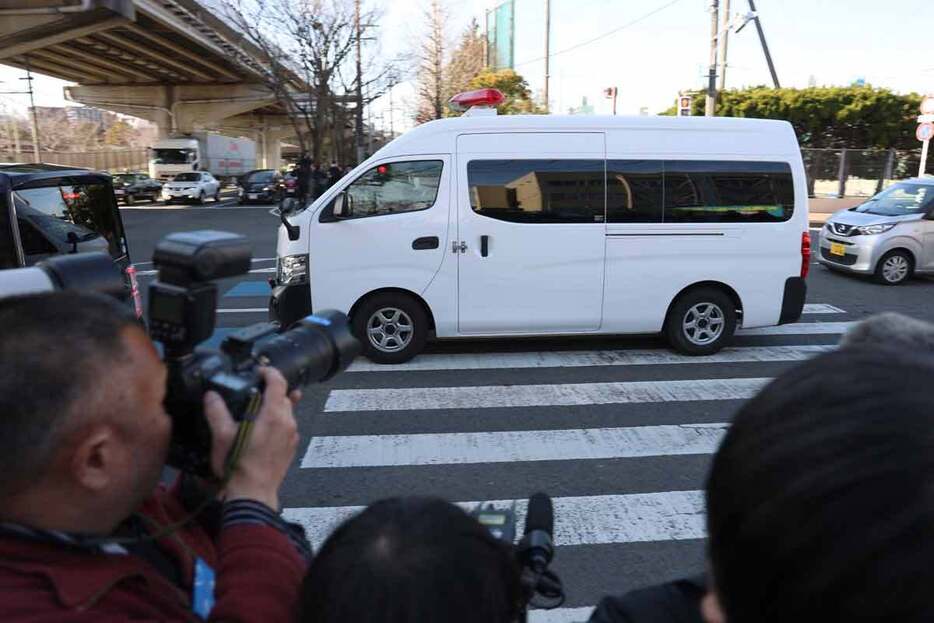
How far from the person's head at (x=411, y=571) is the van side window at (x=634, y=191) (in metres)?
5.60

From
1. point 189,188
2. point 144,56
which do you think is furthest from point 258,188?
point 144,56

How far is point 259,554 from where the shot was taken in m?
1.07

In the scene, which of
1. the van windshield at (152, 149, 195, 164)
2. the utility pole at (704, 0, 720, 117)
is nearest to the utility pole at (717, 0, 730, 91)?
the utility pole at (704, 0, 720, 117)

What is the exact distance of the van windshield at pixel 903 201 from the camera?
10828mm

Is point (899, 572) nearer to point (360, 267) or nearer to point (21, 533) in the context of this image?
point (21, 533)

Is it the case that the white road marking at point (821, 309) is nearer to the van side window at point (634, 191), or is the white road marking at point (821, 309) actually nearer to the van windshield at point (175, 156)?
the van side window at point (634, 191)

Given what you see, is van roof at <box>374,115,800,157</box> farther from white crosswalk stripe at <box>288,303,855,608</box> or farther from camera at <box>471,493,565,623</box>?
camera at <box>471,493,565,623</box>

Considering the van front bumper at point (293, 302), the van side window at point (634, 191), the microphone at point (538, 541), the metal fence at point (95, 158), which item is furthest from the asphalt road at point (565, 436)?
the metal fence at point (95, 158)

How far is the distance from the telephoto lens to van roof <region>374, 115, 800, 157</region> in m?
4.80

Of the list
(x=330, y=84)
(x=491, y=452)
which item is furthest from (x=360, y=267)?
(x=330, y=84)

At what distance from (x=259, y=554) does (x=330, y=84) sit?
93.7 feet

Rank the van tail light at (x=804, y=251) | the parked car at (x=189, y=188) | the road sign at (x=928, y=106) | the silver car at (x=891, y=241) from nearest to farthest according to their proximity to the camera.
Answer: the van tail light at (x=804, y=251) → the silver car at (x=891, y=241) → the road sign at (x=928, y=106) → the parked car at (x=189, y=188)

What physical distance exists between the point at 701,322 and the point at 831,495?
6334 millimetres

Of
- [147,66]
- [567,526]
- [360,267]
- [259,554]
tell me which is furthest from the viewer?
[147,66]
